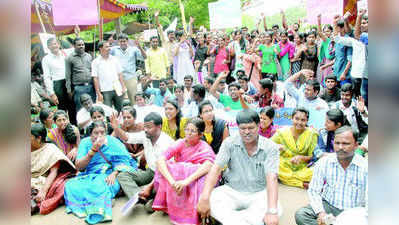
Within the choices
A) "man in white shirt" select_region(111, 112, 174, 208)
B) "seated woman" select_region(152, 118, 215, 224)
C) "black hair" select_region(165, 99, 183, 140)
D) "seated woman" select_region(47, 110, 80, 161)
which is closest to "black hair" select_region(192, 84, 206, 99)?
"black hair" select_region(165, 99, 183, 140)

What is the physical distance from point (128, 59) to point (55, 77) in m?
1.40

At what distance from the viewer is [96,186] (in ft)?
11.5

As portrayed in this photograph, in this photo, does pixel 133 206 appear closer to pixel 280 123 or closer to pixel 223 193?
pixel 223 193

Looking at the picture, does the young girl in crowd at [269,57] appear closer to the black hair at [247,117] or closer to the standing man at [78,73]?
the standing man at [78,73]

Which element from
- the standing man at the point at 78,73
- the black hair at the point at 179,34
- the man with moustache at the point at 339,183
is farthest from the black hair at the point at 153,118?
the black hair at the point at 179,34

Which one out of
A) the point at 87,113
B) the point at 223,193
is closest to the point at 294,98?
the point at 223,193

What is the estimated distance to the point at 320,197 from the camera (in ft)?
8.80

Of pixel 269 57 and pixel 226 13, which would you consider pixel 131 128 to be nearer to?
pixel 269 57

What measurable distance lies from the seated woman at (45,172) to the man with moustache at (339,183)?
2.39 m

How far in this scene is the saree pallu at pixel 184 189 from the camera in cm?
312

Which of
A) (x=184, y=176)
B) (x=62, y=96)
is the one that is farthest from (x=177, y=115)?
(x=62, y=96)

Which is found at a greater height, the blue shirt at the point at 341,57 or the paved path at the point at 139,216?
the blue shirt at the point at 341,57

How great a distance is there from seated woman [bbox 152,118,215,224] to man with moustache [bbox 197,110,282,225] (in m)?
0.19
